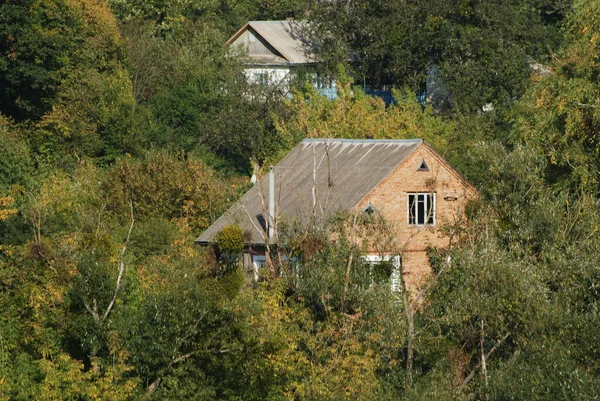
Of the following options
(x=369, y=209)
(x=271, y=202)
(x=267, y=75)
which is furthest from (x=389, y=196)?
(x=267, y=75)

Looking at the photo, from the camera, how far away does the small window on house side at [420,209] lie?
38875mm

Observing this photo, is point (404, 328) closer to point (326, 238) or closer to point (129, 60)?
point (326, 238)

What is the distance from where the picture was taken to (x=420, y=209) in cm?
3928

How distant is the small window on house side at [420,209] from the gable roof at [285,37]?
28324 millimetres

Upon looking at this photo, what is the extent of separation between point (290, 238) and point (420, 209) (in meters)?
7.82

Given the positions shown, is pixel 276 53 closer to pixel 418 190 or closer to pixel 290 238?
pixel 418 190

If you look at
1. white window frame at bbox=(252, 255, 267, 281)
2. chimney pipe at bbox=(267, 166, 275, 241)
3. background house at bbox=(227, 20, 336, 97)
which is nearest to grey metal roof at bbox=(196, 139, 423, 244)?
chimney pipe at bbox=(267, 166, 275, 241)

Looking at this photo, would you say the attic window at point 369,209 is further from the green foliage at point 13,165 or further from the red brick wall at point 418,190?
the green foliage at point 13,165

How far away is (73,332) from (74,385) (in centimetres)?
195

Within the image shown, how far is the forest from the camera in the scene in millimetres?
26906

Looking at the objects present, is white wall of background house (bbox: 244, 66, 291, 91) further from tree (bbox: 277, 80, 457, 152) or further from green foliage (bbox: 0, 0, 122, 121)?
tree (bbox: 277, 80, 457, 152)

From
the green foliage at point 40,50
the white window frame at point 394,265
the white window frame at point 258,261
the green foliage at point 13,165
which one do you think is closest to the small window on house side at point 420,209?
the white window frame at point 394,265

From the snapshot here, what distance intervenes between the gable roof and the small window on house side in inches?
1115

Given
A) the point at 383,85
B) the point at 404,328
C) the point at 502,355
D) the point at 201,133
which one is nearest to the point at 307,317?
the point at 404,328
